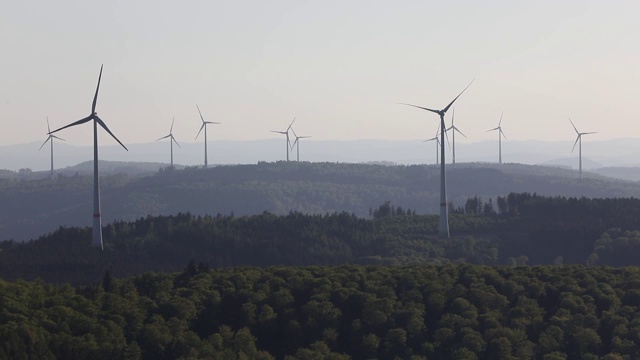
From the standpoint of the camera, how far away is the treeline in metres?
119

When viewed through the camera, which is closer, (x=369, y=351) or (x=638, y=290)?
(x=369, y=351)

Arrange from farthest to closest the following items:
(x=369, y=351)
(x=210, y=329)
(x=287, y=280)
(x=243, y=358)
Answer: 1. (x=287, y=280)
2. (x=210, y=329)
3. (x=369, y=351)
4. (x=243, y=358)

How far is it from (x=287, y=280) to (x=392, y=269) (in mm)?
17768

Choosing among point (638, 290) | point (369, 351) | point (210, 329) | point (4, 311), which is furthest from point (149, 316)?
point (638, 290)

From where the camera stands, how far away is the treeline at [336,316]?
390ft

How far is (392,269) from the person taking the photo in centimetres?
15950

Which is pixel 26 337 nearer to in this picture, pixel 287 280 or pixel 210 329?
pixel 210 329

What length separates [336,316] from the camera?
132 m

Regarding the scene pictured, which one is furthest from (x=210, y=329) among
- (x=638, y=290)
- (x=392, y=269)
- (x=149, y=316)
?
(x=638, y=290)

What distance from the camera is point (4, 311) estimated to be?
125438 mm

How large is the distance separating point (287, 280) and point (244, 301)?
33.0 feet

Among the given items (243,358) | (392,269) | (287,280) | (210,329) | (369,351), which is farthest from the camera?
(392,269)

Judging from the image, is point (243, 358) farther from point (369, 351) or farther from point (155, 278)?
point (155, 278)

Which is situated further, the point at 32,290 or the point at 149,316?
the point at 32,290
